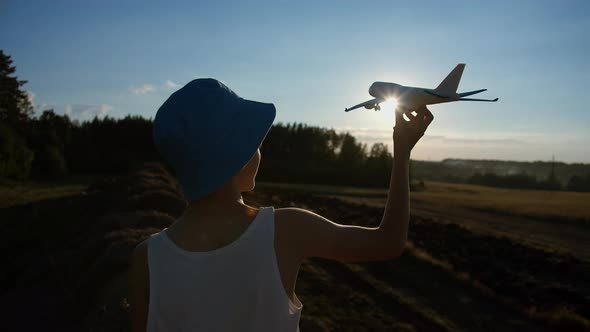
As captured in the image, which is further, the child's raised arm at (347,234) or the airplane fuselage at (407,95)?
the airplane fuselage at (407,95)

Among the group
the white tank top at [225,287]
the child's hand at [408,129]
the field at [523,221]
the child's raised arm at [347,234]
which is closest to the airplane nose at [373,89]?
the child's hand at [408,129]

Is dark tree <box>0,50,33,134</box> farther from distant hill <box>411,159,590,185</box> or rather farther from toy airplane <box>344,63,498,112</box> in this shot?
distant hill <box>411,159,590,185</box>

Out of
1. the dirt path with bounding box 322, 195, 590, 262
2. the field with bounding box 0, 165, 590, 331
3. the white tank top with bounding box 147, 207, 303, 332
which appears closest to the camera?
the white tank top with bounding box 147, 207, 303, 332

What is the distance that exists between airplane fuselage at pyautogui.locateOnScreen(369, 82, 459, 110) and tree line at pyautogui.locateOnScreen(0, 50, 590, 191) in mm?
49119

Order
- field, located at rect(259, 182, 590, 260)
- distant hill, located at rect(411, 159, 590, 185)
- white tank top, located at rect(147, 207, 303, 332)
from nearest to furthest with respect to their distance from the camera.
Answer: white tank top, located at rect(147, 207, 303, 332) < field, located at rect(259, 182, 590, 260) < distant hill, located at rect(411, 159, 590, 185)

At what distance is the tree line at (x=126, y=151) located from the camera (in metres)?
54.2

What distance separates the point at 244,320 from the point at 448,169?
178 meters

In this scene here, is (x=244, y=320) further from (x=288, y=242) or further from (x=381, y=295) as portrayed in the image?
(x=381, y=295)

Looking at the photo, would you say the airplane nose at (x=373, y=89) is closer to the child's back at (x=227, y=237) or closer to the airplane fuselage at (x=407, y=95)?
the airplane fuselage at (x=407, y=95)

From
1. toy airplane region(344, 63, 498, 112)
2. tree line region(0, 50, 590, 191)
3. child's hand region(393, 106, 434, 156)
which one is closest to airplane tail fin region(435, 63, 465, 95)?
toy airplane region(344, 63, 498, 112)

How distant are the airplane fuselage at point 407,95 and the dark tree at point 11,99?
215 ft

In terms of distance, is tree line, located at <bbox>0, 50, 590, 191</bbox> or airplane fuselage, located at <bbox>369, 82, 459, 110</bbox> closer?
airplane fuselage, located at <bbox>369, 82, 459, 110</bbox>

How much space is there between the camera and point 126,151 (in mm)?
74312

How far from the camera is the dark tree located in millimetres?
61609
